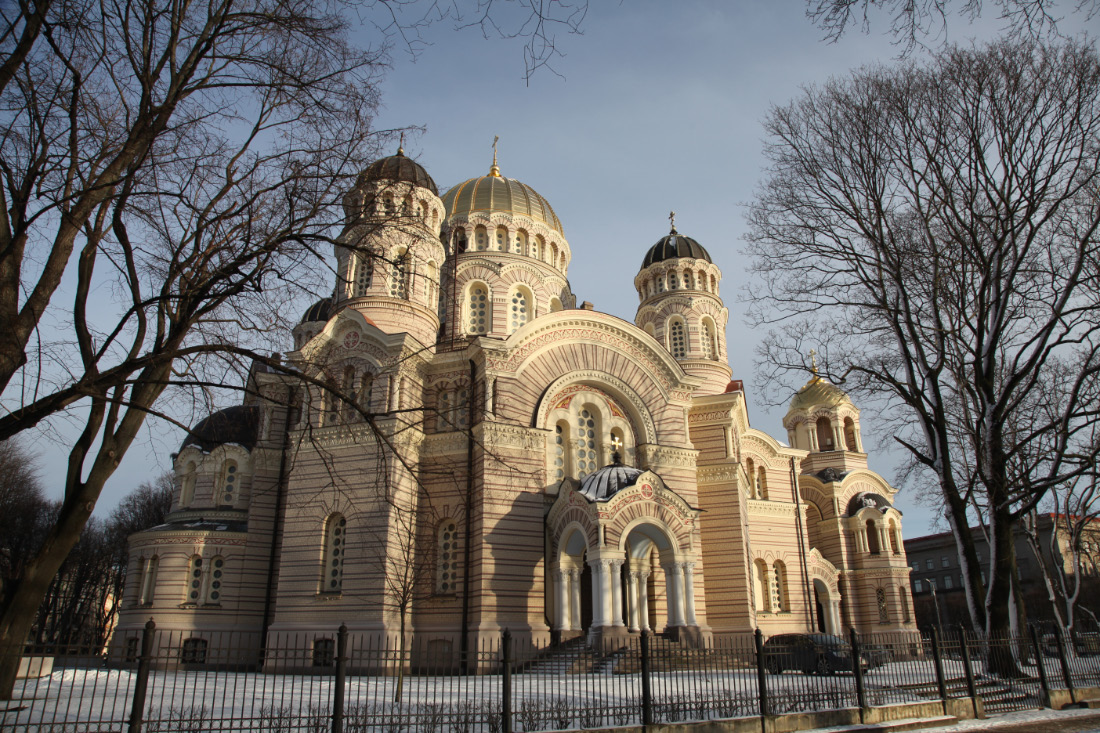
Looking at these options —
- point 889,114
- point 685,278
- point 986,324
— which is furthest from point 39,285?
point 685,278

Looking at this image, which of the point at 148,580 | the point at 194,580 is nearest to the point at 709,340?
the point at 194,580

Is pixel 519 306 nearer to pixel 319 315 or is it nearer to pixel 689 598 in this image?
pixel 319 315

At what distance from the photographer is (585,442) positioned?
22188 mm

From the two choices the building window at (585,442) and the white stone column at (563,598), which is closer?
the white stone column at (563,598)

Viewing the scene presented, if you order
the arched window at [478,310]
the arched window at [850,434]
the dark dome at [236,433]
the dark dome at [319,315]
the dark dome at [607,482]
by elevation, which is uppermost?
the dark dome at [319,315]

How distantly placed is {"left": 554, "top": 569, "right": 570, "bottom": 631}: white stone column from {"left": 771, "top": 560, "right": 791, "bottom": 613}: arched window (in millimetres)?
11274

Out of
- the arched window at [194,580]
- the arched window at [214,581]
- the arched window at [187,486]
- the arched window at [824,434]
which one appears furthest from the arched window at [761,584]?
the arched window at [187,486]

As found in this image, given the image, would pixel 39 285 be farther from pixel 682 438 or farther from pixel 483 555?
pixel 682 438

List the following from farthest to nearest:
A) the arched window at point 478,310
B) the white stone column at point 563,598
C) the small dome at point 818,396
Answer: the small dome at point 818,396
the arched window at point 478,310
the white stone column at point 563,598

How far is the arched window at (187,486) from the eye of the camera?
2350cm

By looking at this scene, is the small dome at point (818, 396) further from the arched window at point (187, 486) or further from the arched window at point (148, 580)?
the arched window at point (148, 580)

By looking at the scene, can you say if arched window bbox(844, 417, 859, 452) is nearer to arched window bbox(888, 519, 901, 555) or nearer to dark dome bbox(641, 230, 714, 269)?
arched window bbox(888, 519, 901, 555)

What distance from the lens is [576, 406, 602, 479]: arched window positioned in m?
21.9

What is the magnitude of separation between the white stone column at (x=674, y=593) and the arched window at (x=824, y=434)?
66.6 feet
